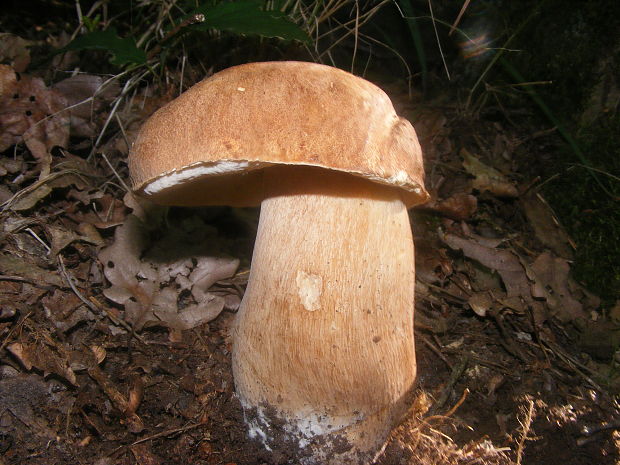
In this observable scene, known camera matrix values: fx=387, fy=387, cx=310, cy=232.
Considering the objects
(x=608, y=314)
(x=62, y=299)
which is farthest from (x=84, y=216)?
(x=608, y=314)

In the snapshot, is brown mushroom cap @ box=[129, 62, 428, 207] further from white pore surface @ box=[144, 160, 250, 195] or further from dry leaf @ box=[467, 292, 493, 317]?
dry leaf @ box=[467, 292, 493, 317]

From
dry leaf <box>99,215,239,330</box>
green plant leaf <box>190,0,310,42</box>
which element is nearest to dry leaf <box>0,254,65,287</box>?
dry leaf <box>99,215,239,330</box>

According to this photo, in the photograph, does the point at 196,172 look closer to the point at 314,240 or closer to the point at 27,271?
the point at 314,240

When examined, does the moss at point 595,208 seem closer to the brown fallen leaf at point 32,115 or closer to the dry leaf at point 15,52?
the brown fallen leaf at point 32,115

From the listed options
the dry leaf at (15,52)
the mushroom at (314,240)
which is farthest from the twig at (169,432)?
the dry leaf at (15,52)

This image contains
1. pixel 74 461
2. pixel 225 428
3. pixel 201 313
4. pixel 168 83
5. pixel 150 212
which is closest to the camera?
pixel 74 461

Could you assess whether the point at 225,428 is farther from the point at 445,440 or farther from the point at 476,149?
the point at 476,149
